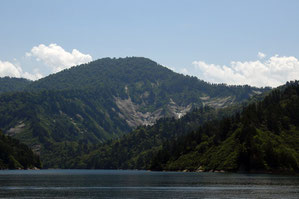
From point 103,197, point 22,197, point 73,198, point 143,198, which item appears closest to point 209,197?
point 143,198

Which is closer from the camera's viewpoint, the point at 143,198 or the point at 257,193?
the point at 143,198

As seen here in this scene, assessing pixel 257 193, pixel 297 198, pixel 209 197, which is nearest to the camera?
pixel 297 198

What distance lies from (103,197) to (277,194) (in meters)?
54.1

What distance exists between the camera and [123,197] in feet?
436

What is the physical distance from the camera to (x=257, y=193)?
14100cm

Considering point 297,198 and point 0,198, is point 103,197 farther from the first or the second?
point 297,198

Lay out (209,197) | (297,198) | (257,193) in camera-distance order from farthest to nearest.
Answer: (257,193) → (209,197) → (297,198)

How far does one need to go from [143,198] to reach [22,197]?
121 feet

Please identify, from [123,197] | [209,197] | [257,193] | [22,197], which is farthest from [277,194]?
[22,197]

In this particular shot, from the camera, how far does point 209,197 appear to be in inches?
5128

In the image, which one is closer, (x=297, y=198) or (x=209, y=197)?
(x=297, y=198)

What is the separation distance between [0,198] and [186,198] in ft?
178

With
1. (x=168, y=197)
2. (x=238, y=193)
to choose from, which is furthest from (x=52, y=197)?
(x=238, y=193)

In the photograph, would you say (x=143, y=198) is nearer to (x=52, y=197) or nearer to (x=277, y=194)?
(x=52, y=197)
